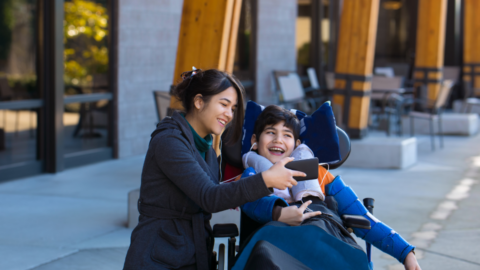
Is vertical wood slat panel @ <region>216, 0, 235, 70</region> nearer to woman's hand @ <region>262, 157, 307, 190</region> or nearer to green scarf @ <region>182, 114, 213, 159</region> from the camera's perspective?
green scarf @ <region>182, 114, 213, 159</region>

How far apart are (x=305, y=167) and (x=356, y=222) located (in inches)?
20.8

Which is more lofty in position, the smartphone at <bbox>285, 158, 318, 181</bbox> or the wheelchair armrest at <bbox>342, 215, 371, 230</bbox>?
the smartphone at <bbox>285, 158, 318, 181</bbox>

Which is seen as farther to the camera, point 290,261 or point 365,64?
point 365,64

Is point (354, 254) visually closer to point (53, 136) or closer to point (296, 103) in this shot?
point (53, 136)

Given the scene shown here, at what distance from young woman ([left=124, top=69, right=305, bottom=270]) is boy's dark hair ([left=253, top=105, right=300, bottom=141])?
39cm

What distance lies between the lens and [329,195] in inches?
107

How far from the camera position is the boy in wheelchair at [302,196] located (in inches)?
93.3

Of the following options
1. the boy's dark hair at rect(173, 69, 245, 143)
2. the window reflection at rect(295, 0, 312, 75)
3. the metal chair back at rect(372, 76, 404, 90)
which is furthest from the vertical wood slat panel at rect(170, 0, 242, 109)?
the window reflection at rect(295, 0, 312, 75)

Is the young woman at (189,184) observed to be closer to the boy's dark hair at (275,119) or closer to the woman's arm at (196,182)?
the woman's arm at (196,182)

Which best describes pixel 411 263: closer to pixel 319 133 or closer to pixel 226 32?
pixel 319 133

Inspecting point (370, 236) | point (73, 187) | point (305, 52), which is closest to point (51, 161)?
point (73, 187)

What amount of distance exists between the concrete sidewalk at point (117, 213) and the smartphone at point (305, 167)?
1.71 m

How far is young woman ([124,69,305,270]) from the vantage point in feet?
6.56

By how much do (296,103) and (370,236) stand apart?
651cm
